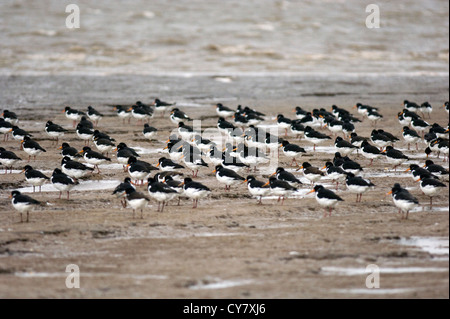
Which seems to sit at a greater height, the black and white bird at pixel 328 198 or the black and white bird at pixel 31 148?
the black and white bird at pixel 328 198

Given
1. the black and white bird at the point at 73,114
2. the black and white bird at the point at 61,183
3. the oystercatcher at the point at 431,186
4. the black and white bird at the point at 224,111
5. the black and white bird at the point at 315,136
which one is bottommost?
the black and white bird at the point at 224,111

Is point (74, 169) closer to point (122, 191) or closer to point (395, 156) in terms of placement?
point (122, 191)

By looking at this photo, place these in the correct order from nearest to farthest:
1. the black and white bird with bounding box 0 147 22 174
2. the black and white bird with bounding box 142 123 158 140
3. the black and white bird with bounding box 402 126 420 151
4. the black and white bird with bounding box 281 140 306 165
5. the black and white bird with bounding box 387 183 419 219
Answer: the black and white bird with bounding box 387 183 419 219 → the black and white bird with bounding box 0 147 22 174 → the black and white bird with bounding box 281 140 306 165 → the black and white bird with bounding box 402 126 420 151 → the black and white bird with bounding box 142 123 158 140

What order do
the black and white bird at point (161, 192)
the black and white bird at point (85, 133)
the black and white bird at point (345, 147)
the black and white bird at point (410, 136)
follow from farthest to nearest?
the black and white bird at point (85, 133) → the black and white bird at point (410, 136) → the black and white bird at point (345, 147) → the black and white bird at point (161, 192)

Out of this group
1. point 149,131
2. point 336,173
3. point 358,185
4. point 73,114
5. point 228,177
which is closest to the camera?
point 358,185

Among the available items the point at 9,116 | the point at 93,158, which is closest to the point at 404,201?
the point at 93,158

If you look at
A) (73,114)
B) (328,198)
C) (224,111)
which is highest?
(328,198)

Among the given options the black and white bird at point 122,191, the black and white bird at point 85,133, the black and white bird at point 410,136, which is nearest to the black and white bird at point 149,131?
the black and white bird at point 85,133

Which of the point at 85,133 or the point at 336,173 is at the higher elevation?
the point at 336,173

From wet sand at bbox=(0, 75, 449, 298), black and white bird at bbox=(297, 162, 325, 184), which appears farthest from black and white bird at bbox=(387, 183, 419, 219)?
black and white bird at bbox=(297, 162, 325, 184)

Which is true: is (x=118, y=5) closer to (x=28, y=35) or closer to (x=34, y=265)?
(x=28, y=35)

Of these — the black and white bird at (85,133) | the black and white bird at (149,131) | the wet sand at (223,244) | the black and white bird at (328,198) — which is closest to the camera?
the wet sand at (223,244)

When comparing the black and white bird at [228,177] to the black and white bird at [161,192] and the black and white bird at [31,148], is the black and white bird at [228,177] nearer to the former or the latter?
the black and white bird at [161,192]

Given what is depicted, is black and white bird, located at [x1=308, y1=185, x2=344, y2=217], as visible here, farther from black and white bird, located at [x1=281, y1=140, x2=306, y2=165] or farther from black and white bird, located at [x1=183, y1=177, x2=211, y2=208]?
black and white bird, located at [x1=281, y1=140, x2=306, y2=165]
